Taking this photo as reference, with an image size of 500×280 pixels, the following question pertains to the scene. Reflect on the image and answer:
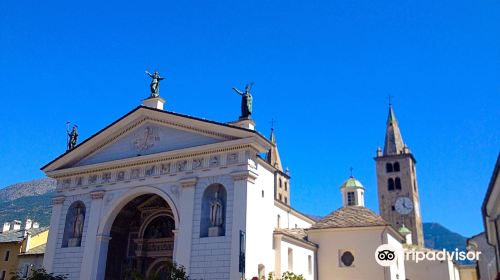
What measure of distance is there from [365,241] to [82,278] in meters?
15.2

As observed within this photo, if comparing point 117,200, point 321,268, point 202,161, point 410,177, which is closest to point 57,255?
point 117,200

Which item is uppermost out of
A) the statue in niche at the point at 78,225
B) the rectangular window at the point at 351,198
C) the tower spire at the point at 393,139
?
the tower spire at the point at 393,139

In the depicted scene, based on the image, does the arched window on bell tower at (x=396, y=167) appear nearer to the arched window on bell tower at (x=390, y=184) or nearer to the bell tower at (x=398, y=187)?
the bell tower at (x=398, y=187)

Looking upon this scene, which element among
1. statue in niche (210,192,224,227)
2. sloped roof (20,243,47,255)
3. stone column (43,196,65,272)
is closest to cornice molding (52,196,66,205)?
stone column (43,196,65,272)

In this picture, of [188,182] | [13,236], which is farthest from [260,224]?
[13,236]

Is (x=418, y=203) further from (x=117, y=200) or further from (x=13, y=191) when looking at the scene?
(x=13, y=191)

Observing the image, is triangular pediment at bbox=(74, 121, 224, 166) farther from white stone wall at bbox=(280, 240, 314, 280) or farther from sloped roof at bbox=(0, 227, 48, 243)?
sloped roof at bbox=(0, 227, 48, 243)

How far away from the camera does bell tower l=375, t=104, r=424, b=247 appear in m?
58.3

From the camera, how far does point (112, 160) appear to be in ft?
80.5

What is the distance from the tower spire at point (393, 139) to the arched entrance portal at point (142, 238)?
147ft

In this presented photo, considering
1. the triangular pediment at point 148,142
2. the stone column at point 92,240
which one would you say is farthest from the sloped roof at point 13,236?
A: the stone column at point 92,240

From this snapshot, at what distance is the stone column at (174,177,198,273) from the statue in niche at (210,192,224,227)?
0.94m

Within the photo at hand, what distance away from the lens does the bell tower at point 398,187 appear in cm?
5828

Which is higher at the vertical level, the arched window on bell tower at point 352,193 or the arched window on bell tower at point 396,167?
the arched window on bell tower at point 396,167
